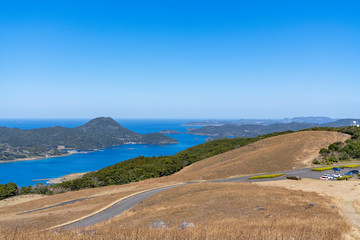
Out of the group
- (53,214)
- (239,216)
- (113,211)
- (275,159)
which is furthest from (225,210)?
(275,159)

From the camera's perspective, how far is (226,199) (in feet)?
85.0

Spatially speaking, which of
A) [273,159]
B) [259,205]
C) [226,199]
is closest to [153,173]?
[273,159]

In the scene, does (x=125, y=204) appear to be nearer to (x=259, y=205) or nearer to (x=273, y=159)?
(x=259, y=205)

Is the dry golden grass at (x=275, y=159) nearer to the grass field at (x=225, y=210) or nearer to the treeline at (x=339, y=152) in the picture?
the grass field at (x=225, y=210)

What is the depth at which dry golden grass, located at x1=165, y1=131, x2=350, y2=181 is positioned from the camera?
53.5 m

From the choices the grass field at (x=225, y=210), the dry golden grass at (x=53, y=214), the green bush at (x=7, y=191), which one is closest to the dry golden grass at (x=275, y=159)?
the grass field at (x=225, y=210)

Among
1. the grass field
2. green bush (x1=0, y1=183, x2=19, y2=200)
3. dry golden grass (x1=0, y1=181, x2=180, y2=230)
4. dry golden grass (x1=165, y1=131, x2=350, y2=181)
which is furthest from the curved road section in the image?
green bush (x1=0, y1=183, x2=19, y2=200)

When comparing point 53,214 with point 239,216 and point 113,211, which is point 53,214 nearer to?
point 113,211

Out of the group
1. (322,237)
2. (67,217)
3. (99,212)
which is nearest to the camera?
(322,237)

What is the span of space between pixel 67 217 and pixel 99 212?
11.7ft

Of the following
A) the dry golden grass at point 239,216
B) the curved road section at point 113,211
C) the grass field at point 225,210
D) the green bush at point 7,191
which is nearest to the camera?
the grass field at point 225,210

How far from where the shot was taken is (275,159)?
5800cm

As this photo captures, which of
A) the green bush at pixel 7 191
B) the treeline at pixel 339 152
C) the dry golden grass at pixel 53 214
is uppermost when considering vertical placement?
the treeline at pixel 339 152

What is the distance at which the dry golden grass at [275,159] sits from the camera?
175ft
